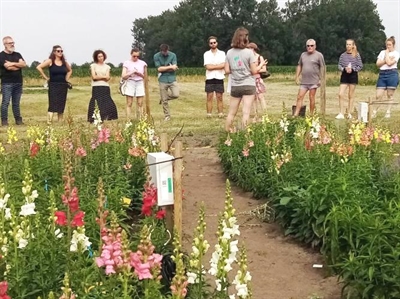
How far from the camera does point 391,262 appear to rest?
4277mm

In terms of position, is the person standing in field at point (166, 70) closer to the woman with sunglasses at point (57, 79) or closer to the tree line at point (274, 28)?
the woman with sunglasses at point (57, 79)

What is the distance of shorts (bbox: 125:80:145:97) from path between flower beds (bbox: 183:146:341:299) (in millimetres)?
5677

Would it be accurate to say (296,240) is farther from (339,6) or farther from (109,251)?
(339,6)

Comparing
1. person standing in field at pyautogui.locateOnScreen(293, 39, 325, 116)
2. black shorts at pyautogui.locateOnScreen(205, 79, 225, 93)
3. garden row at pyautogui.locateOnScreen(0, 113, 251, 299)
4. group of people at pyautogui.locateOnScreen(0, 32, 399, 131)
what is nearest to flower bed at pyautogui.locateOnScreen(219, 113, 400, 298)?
garden row at pyautogui.locateOnScreen(0, 113, 251, 299)

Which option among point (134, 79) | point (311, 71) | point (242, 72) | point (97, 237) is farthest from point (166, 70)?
point (97, 237)

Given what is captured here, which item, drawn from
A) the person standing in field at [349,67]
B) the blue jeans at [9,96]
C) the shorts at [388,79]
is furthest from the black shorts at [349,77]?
the blue jeans at [9,96]

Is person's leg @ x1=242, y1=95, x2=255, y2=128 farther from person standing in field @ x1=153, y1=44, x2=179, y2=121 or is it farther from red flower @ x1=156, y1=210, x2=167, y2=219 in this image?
red flower @ x1=156, y1=210, x2=167, y2=219

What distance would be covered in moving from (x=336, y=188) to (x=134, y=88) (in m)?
9.00

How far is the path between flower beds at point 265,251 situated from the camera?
4.98 meters

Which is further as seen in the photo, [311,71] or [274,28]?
[274,28]

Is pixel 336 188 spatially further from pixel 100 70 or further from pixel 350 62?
pixel 350 62

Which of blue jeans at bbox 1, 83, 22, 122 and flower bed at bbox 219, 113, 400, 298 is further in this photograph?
blue jeans at bbox 1, 83, 22, 122

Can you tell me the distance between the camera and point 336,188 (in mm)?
5613

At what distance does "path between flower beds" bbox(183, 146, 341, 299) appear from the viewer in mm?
4984
